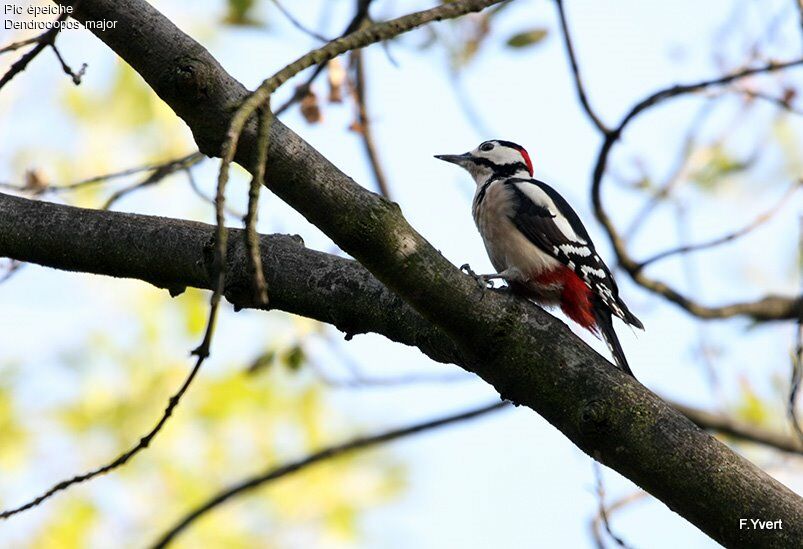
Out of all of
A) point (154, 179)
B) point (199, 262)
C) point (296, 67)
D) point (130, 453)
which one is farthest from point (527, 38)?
point (130, 453)

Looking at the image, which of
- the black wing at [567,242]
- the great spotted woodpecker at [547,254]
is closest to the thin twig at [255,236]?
the great spotted woodpecker at [547,254]

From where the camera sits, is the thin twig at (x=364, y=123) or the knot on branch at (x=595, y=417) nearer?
the knot on branch at (x=595, y=417)

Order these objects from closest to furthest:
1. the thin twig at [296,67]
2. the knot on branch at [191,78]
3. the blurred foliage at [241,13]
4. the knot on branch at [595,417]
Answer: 1. the thin twig at [296,67]
2. the knot on branch at [191,78]
3. the knot on branch at [595,417]
4. the blurred foliage at [241,13]

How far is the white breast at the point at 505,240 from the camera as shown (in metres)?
4.68

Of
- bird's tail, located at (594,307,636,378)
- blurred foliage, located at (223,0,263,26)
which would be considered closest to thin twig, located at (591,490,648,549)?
bird's tail, located at (594,307,636,378)

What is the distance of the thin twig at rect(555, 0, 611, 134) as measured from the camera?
186 inches

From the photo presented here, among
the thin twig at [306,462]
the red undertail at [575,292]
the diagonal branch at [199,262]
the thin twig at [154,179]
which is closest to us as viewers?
the diagonal branch at [199,262]

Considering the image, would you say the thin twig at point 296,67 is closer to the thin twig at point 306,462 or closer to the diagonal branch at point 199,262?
the diagonal branch at point 199,262

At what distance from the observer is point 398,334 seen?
3221 mm

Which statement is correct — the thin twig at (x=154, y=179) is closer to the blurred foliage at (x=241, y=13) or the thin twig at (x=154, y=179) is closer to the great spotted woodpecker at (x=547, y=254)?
the blurred foliage at (x=241, y=13)

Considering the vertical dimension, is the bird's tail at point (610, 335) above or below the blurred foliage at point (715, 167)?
below

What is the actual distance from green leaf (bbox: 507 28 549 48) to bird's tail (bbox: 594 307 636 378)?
1.70 meters

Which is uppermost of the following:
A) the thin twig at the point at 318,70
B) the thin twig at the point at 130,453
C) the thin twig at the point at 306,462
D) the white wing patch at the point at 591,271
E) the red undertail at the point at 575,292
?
the thin twig at the point at 318,70

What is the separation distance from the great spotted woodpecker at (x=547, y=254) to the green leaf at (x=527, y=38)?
759mm
